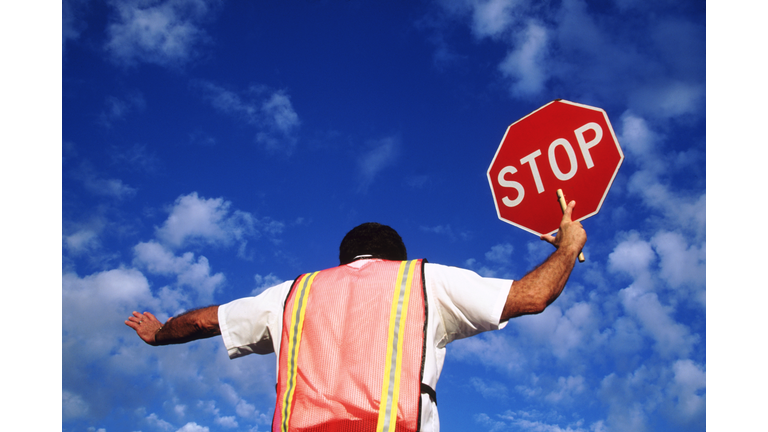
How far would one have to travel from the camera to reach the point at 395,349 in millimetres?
2580

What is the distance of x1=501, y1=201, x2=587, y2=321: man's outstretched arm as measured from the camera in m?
2.69

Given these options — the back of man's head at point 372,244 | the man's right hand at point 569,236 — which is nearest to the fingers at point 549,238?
the man's right hand at point 569,236

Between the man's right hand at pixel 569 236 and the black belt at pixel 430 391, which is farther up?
the man's right hand at pixel 569 236

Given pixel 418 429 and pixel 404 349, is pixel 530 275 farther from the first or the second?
pixel 418 429

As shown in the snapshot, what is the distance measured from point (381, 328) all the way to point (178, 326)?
1.78 m

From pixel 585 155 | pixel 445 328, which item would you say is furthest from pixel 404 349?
pixel 585 155

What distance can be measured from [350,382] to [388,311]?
0.43 metres

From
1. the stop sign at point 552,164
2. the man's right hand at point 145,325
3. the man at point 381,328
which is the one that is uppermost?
the stop sign at point 552,164

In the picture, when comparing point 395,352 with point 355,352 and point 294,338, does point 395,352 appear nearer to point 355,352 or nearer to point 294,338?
point 355,352

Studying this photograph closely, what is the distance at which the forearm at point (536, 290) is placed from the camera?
106 inches

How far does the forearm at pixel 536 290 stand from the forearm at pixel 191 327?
2.05 meters

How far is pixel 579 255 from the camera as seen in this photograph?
3051 millimetres

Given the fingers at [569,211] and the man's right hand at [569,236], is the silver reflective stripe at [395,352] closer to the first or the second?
the man's right hand at [569,236]

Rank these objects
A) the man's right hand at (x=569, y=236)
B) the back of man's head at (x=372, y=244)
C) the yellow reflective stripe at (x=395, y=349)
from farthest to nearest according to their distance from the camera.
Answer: the back of man's head at (x=372, y=244)
the man's right hand at (x=569, y=236)
the yellow reflective stripe at (x=395, y=349)
